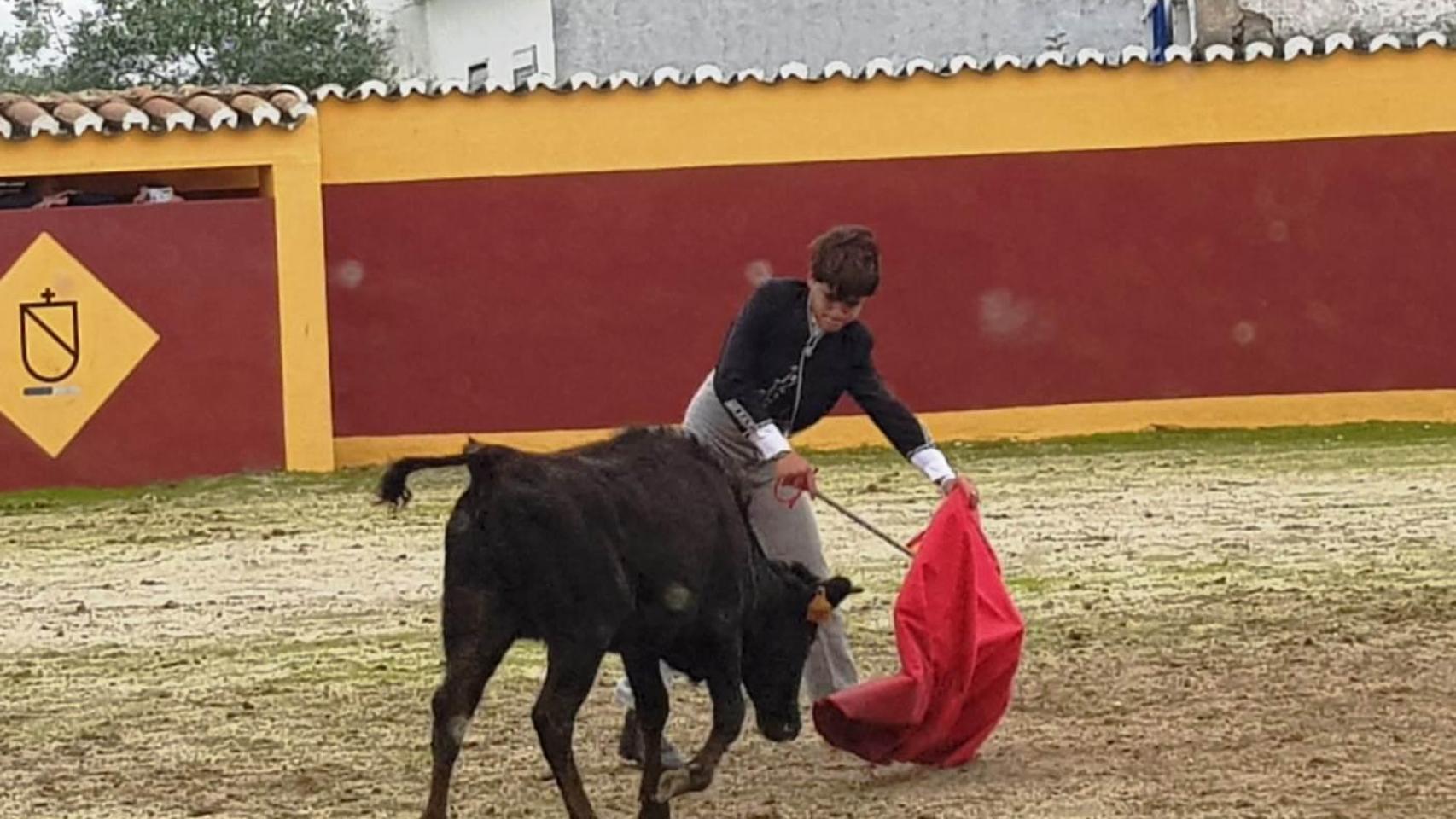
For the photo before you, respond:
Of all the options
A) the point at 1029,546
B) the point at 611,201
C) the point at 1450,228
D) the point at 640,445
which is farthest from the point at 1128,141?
the point at 640,445

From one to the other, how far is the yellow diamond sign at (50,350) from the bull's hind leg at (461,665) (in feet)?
36.1

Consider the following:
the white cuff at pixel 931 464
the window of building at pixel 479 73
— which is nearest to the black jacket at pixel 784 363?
the white cuff at pixel 931 464

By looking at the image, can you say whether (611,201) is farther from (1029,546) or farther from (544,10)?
(544,10)

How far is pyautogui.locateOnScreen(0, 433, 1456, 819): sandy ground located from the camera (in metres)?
6.73

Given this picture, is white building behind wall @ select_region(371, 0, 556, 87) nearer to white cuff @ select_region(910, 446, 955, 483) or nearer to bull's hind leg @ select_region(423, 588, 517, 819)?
white cuff @ select_region(910, 446, 955, 483)

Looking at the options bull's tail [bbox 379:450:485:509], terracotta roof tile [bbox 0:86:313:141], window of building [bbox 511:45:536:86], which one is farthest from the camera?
window of building [bbox 511:45:536:86]

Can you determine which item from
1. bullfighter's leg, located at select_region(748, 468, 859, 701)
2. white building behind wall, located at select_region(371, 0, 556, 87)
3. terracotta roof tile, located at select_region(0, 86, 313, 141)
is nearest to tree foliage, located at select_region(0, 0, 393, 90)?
white building behind wall, located at select_region(371, 0, 556, 87)

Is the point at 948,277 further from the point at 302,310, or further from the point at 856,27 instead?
the point at 856,27

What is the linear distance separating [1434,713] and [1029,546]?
15.1 ft

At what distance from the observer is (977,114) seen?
688 inches

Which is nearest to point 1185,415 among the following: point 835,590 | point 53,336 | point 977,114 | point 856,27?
point 977,114

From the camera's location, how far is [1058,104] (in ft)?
57.4

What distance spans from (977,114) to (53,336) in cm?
587

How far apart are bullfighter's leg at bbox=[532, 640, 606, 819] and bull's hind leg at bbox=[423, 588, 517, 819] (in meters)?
0.13
